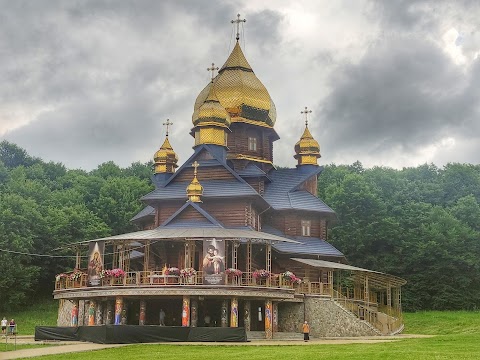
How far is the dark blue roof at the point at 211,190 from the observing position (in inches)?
1597

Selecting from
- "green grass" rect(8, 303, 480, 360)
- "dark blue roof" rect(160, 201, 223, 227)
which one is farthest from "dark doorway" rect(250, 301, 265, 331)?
"green grass" rect(8, 303, 480, 360)

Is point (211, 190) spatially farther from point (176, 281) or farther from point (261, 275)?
point (261, 275)

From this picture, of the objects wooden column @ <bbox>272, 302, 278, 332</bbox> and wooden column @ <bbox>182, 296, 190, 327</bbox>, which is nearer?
wooden column @ <bbox>182, 296, 190, 327</bbox>

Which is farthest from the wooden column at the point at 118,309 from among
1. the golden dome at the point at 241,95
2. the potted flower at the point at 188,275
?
the golden dome at the point at 241,95

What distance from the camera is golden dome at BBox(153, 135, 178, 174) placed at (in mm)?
51188

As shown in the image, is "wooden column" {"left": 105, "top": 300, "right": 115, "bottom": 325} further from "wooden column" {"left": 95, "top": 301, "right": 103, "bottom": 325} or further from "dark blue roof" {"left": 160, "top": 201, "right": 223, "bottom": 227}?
"dark blue roof" {"left": 160, "top": 201, "right": 223, "bottom": 227}

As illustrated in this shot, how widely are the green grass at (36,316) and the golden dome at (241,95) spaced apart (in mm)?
18143

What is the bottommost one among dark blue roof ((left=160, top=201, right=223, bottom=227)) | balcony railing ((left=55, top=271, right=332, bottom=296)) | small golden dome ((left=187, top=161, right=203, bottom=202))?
balcony railing ((left=55, top=271, right=332, bottom=296))

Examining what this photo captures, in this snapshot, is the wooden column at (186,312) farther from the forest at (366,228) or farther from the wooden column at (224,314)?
the forest at (366,228)

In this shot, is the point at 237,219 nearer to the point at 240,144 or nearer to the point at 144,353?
the point at 240,144

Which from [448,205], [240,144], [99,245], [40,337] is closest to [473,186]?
[448,205]

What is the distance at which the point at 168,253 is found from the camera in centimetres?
4003

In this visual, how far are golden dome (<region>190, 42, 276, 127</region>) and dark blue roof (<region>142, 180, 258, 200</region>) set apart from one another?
6.87 meters

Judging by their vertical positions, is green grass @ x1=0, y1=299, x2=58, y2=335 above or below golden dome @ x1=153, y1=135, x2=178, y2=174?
below
